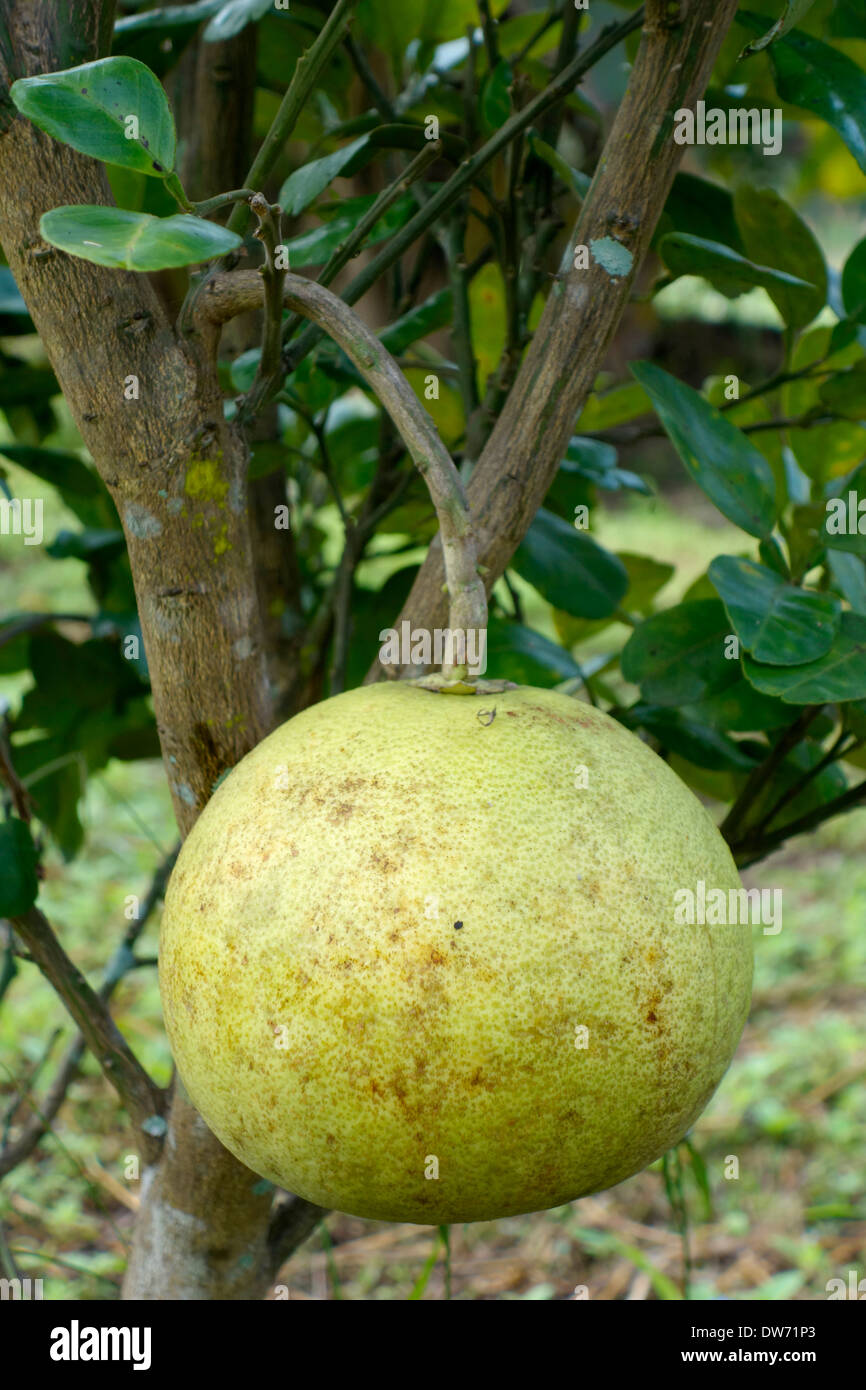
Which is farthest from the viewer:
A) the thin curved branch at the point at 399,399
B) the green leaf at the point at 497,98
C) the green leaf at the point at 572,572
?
the green leaf at the point at 572,572

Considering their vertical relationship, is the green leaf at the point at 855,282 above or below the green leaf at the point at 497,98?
below

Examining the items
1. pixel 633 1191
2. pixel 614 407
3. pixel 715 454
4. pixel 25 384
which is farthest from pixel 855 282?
pixel 633 1191

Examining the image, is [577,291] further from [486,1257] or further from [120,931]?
[120,931]

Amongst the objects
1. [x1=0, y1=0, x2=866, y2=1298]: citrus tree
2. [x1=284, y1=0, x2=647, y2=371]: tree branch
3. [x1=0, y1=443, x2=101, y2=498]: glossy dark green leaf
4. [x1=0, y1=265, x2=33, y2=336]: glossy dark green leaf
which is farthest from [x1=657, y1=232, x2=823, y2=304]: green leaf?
[x1=0, y1=443, x2=101, y2=498]: glossy dark green leaf

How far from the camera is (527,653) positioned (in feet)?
2.80

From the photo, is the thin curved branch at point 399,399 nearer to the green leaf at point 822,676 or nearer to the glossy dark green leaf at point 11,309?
the green leaf at point 822,676

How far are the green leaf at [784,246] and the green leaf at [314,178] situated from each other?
291 mm

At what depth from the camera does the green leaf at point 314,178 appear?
25.6 inches

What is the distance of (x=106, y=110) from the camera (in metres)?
0.44

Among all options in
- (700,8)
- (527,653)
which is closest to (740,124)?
(700,8)

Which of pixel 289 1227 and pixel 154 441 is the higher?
pixel 154 441

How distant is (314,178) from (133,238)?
0.89 feet

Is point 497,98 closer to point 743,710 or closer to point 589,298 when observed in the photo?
point 589,298

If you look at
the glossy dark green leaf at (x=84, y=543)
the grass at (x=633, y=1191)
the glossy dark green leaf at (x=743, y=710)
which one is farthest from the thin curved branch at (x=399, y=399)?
the grass at (x=633, y=1191)
